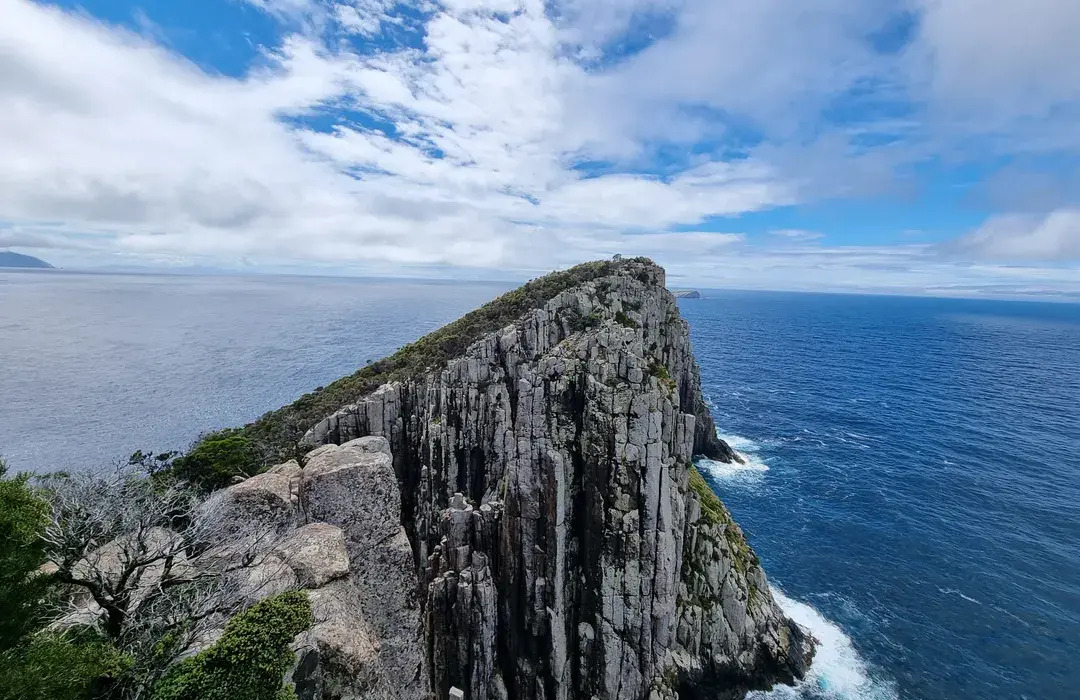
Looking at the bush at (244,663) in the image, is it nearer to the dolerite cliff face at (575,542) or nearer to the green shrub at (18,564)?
the green shrub at (18,564)

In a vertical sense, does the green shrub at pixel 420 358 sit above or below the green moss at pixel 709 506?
above

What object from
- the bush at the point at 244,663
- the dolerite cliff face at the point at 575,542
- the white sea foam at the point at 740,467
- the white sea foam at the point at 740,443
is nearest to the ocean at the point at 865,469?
the white sea foam at the point at 740,467

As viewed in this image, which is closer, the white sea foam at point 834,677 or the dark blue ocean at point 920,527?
the white sea foam at point 834,677

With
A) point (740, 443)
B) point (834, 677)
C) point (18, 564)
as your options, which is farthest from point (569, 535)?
point (740, 443)

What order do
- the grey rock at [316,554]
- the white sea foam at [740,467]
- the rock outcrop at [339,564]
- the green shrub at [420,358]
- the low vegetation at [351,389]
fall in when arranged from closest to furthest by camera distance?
the rock outcrop at [339,564] < the grey rock at [316,554] < the low vegetation at [351,389] < the green shrub at [420,358] < the white sea foam at [740,467]

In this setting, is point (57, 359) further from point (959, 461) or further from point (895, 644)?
point (959, 461)

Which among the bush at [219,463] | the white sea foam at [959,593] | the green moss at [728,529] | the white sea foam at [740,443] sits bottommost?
the white sea foam at [959,593]

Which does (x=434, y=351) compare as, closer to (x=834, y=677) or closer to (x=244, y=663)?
(x=244, y=663)

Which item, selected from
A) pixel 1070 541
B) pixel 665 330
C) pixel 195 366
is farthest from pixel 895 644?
pixel 195 366
